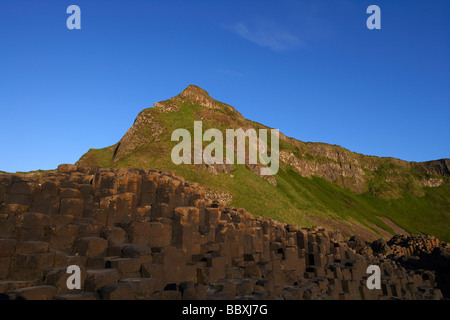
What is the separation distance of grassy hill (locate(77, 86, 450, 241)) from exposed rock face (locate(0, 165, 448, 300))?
2438 cm

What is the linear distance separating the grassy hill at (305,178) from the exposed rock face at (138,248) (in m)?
24.4


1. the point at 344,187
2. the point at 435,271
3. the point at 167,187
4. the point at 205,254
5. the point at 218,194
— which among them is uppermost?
the point at 344,187

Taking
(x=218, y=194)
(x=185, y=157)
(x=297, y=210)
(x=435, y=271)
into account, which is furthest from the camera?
(x=297, y=210)

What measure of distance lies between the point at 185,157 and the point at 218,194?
28.7 ft

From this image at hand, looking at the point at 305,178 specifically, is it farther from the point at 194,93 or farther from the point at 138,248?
the point at 138,248

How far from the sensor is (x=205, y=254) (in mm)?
13562

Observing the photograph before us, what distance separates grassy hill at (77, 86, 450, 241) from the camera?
45.5m

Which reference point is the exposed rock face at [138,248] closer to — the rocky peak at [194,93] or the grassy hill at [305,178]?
the grassy hill at [305,178]

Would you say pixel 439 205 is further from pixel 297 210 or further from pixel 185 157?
pixel 185 157

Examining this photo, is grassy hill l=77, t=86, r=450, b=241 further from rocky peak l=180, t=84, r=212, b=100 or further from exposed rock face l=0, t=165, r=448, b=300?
exposed rock face l=0, t=165, r=448, b=300

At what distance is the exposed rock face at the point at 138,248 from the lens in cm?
872

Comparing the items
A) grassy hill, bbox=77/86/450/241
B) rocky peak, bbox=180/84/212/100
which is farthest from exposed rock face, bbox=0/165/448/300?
rocky peak, bbox=180/84/212/100

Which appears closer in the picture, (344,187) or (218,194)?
(218,194)
